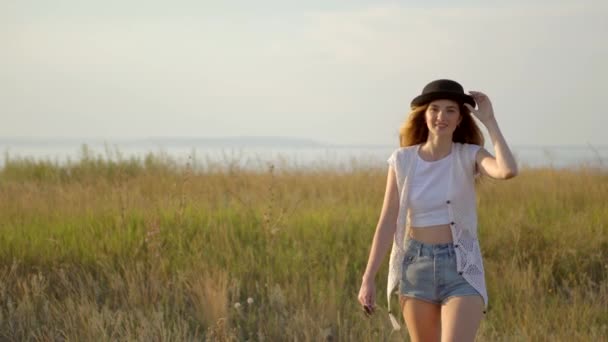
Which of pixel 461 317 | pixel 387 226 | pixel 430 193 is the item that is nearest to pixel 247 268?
pixel 387 226

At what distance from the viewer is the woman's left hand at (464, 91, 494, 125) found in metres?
3.46

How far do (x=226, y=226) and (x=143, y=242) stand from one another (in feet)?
2.43

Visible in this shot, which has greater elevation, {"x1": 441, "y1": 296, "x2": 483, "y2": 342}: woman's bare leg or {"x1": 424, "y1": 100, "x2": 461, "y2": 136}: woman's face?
{"x1": 424, "y1": 100, "x2": 461, "y2": 136}: woman's face

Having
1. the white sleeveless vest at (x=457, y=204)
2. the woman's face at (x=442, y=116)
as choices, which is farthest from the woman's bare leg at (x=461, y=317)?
the woman's face at (x=442, y=116)

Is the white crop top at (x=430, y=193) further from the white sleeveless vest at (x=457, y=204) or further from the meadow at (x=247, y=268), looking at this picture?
the meadow at (x=247, y=268)

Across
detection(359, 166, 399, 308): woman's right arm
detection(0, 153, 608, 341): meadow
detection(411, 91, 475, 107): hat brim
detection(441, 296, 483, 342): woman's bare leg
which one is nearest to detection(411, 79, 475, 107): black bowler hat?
detection(411, 91, 475, 107): hat brim

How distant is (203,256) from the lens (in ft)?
21.9

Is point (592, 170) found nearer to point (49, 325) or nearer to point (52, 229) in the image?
point (52, 229)

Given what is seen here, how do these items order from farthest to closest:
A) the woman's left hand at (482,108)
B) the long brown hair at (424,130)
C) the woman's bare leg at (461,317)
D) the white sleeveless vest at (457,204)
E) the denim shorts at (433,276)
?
the long brown hair at (424,130), the woman's left hand at (482,108), the white sleeveless vest at (457,204), the denim shorts at (433,276), the woman's bare leg at (461,317)

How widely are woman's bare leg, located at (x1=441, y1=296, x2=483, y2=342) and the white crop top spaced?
364mm

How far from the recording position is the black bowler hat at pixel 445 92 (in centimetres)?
349

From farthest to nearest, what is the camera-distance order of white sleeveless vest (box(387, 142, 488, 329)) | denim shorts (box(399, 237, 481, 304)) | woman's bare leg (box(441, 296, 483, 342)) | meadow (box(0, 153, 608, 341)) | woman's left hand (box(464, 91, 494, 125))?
meadow (box(0, 153, 608, 341)), woman's left hand (box(464, 91, 494, 125)), white sleeveless vest (box(387, 142, 488, 329)), denim shorts (box(399, 237, 481, 304)), woman's bare leg (box(441, 296, 483, 342))

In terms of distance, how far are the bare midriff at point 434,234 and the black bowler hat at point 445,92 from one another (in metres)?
0.58

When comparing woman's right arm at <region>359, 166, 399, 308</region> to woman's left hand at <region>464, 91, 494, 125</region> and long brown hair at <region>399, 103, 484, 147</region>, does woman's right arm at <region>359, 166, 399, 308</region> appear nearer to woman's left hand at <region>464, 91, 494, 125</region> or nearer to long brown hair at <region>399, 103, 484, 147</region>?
long brown hair at <region>399, 103, 484, 147</region>
